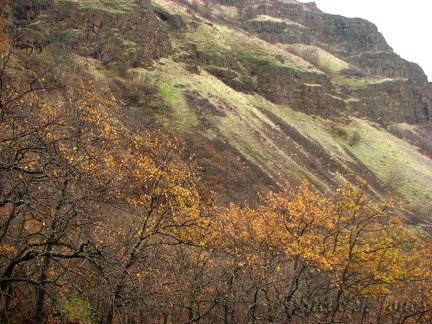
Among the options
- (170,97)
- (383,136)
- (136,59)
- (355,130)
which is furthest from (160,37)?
(383,136)

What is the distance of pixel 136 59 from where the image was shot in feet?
217

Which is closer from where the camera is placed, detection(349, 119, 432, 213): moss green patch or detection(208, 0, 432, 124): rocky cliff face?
detection(349, 119, 432, 213): moss green patch

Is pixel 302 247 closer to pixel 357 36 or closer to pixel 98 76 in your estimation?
pixel 98 76

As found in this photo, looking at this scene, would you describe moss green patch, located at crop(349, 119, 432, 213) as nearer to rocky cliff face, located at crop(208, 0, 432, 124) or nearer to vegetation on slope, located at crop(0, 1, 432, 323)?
vegetation on slope, located at crop(0, 1, 432, 323)

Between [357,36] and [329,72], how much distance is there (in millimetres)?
77733

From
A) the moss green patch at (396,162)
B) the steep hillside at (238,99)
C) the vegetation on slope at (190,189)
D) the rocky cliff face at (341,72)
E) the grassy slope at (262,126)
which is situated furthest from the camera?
the rocky cliff face at (341,72)

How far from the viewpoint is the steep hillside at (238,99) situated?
51.6 metres

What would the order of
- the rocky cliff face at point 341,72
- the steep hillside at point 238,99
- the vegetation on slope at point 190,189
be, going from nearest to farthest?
the vegetation on slope at point 190,189, the steep hillside at point 238,99, the rocky cliff face at point 341,72

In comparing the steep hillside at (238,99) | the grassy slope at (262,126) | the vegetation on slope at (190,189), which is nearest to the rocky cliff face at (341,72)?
the steep hillside at (238,99)

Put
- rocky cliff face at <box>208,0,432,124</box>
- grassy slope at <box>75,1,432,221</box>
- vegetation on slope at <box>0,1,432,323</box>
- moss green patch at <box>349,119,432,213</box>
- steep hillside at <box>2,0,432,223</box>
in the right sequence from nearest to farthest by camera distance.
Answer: vegetation on slope at <box>0,1,432,323</box> → steep hillside at <box>2,0,432,223</box> → grassy slope at <box>75,1,432,221</box> → moss green patch at <box>349,119,432,213</box> → rocky cliff face at <box>208,0,432,124</box>

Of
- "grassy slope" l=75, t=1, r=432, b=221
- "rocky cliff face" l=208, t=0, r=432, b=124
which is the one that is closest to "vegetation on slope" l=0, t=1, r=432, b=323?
"grassy slope" l=75, t=1, r=432, b=221

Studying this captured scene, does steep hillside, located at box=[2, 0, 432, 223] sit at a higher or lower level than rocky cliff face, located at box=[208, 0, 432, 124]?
lower

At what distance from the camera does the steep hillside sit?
169ft

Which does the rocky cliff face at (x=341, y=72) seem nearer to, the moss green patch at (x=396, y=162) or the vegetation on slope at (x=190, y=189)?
the vegetation on slope at (x=190, y=189)
